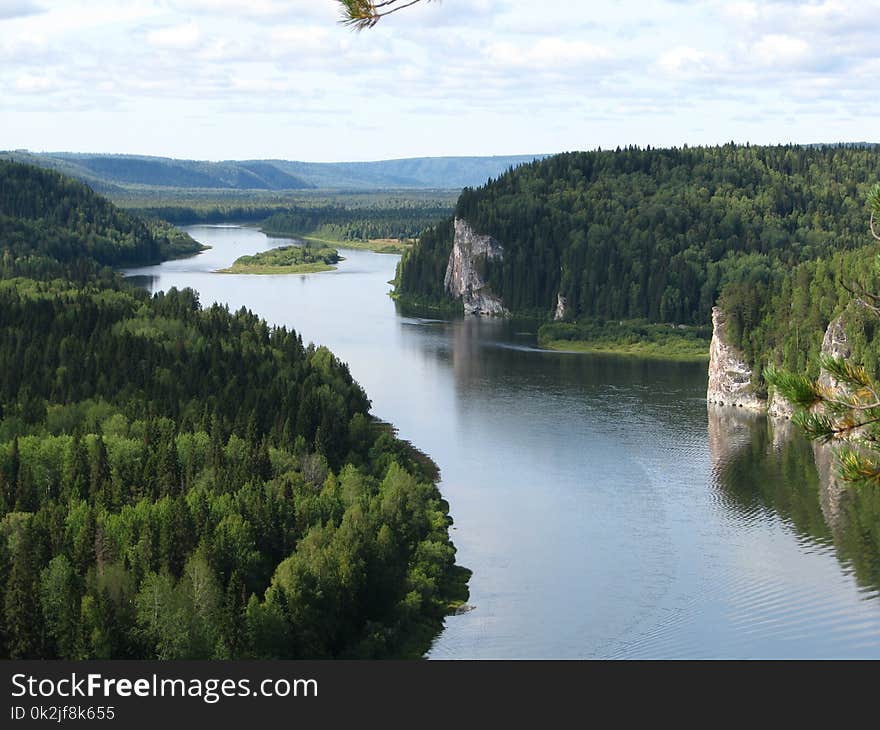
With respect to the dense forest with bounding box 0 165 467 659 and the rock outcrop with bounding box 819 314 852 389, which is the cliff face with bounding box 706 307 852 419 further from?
the dense forest with bounding box 0 165 467 659

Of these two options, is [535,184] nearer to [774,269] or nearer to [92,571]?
[774,269]

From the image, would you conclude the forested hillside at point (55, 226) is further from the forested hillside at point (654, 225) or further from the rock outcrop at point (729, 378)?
the rock outcrop at point (729, 378)

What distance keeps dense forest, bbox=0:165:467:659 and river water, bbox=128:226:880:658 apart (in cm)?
282

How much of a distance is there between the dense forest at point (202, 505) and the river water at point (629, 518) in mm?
2818

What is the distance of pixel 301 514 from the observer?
49062mm

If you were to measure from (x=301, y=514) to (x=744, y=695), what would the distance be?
1182 inches

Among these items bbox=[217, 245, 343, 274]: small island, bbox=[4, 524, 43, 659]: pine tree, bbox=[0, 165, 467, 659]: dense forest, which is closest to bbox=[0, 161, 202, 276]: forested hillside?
bbox=[217, 245, 343, 274]: small island

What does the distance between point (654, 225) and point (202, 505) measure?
4260 inches

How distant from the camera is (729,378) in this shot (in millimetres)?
88312

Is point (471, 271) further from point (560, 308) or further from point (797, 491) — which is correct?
point (797, 491)

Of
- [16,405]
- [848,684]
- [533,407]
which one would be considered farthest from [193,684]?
[533,407]

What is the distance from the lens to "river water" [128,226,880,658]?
4603 cm

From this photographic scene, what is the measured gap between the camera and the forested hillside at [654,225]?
135m

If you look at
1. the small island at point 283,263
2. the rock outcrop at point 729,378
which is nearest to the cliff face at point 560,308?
the rock outcrop at point 729,378
